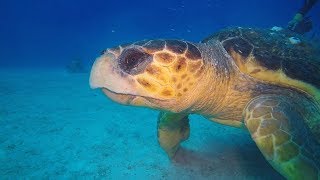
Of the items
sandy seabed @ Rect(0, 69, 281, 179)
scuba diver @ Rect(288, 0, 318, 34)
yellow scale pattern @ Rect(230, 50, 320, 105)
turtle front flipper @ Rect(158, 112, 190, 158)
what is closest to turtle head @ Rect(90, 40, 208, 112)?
yellow scale pattern @ Rect(230, 50, 320, 105)

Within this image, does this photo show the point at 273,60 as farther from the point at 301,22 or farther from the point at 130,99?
the point at 301,22

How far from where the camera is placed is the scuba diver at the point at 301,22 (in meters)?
7.25

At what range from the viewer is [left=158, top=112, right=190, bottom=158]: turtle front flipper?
354 cm

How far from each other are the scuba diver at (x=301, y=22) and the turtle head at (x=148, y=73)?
582cm

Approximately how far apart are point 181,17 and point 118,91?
7637 cm

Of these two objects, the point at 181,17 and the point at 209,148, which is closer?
the point at 209,148

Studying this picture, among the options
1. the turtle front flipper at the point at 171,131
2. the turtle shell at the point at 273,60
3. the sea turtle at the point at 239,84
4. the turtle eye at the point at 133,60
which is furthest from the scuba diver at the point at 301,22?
the turtle eye at the point at 133,60

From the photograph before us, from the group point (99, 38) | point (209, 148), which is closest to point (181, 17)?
point (99, 38)

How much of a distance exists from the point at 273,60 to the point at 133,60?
152 cm

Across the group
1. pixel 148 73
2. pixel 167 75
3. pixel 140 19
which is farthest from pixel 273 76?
pixel 140 19

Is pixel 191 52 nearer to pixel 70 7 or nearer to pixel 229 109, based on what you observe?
pixel 229 109

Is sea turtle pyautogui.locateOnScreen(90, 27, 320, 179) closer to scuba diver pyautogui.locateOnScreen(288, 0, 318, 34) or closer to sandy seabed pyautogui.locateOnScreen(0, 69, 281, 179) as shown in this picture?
sandy seabed pyautogui.locateOnScreen(0, 69, 281, 179)

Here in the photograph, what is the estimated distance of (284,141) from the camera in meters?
2.06

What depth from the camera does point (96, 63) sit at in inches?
91.0
